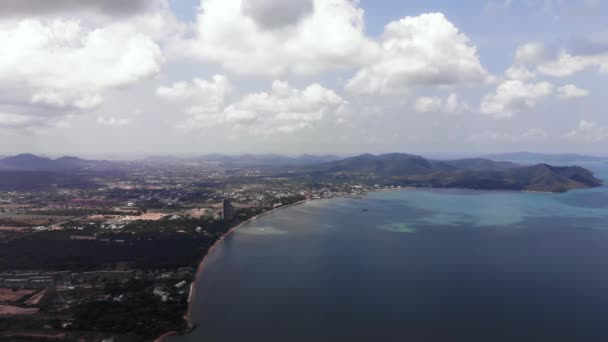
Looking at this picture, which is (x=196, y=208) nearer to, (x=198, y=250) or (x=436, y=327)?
(x=198, y=250)

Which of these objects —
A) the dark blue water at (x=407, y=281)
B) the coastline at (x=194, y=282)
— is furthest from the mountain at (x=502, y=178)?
the coastline at (x=194, y=282)

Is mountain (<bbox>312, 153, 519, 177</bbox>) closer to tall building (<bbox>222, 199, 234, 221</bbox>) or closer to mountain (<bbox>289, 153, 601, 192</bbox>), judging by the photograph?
mountain (<bbox>289, 153, 601, 192</bbox>)

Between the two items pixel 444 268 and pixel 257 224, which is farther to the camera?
pixel 257 224

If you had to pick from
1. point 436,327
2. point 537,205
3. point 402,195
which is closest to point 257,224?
point 436,327

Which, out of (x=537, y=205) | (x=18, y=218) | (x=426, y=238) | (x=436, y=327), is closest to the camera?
(x=436, y=327)

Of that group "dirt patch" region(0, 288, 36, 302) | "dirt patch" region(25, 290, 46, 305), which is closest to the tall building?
"dirt patch" region(25, 290, 46, 305)

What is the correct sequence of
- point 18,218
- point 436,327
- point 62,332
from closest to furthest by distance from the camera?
point 62,332 → point 436,327 → point 18,218
